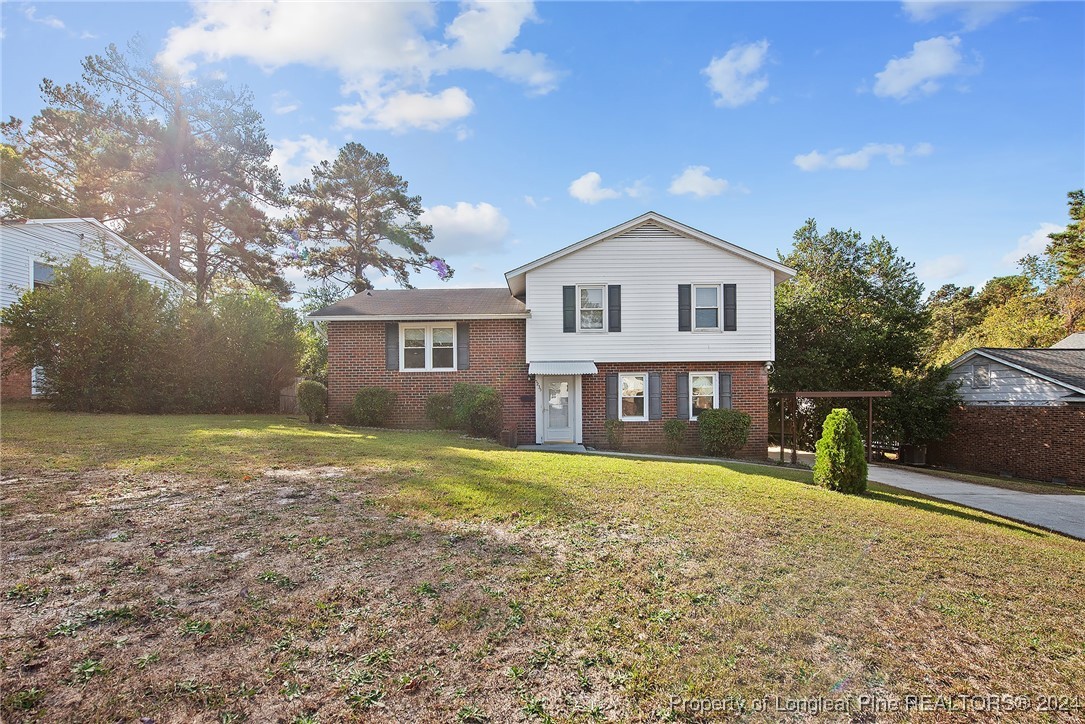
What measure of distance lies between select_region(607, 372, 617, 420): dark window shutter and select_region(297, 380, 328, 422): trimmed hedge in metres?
8.88

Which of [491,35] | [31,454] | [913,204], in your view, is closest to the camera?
[31,454]

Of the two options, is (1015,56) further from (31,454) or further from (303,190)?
(303,190)

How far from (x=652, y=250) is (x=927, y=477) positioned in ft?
31.7

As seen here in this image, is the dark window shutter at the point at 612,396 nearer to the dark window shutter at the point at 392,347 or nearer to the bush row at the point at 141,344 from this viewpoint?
the dark window shutter at the point at 392,347

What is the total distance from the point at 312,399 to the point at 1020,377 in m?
22.8

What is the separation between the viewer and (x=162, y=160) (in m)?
24.1

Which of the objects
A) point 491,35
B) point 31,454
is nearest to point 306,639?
point 31,454

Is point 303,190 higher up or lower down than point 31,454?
higher up

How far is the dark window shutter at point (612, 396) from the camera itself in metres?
15.2

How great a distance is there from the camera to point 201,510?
5.05 m

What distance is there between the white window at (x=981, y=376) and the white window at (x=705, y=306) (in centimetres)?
1037

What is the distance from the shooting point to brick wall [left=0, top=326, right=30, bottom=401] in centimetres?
1289

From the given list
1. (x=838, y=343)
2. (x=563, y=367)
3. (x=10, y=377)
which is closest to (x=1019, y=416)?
(x=838, y=343)

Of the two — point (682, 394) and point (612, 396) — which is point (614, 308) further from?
Result: point (682, 394)
